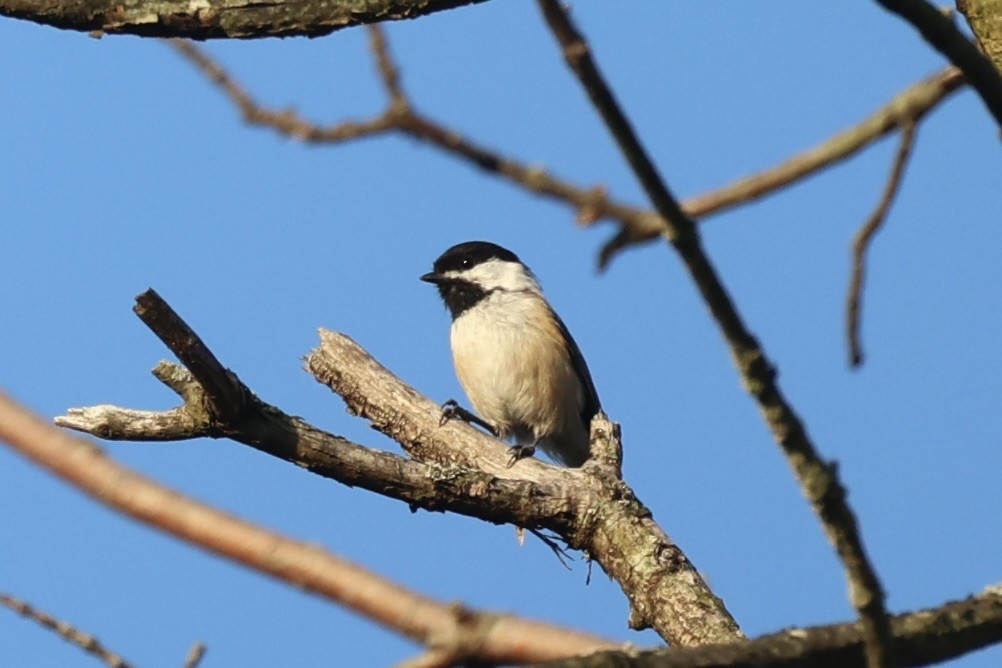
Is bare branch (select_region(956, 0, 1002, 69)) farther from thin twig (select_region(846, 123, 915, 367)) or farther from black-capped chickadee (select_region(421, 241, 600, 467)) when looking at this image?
black-capped chickadee (select_region(421, 241, 600, 467))

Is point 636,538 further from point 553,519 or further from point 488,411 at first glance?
point 488,411

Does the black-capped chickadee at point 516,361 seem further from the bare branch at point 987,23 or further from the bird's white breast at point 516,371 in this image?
the bare branch at point 987,23

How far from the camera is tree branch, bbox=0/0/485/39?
3139mm

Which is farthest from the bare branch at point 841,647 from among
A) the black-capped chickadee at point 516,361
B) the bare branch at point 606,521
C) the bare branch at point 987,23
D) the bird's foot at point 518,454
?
the black-capped chickadee at point 516,361

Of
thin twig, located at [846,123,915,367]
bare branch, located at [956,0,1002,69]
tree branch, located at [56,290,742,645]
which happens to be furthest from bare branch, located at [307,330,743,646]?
thin twig, located at [846,123,915,367]

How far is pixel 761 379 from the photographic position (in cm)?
143

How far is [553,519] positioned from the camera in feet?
16.1

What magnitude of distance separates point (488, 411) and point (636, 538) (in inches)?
97.9

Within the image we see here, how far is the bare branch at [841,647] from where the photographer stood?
5.07 ft

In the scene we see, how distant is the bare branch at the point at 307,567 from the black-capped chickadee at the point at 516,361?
18.7 feet

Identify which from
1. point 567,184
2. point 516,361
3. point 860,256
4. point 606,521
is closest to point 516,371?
point 516,361

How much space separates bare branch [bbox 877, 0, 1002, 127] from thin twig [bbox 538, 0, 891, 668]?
0.44 meters

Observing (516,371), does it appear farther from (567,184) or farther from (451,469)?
(567,184)

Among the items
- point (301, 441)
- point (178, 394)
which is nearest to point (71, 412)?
point (178, 394)
